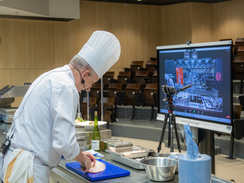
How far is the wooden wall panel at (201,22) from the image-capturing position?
36.3ft

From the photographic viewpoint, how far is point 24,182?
139cm

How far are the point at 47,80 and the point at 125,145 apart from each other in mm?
771

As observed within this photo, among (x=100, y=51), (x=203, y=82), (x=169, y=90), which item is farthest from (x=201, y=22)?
(x=100, y=51)

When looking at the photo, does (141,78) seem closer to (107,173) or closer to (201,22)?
(201,22)

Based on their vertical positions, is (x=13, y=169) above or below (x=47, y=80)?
below

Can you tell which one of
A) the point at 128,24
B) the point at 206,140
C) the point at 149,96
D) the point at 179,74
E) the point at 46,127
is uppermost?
the point at 128,24

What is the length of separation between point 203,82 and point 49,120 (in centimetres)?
138

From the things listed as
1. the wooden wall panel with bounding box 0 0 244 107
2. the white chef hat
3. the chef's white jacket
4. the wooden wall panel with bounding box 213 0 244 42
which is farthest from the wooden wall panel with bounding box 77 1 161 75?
the chef's white jacket

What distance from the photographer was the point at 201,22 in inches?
441

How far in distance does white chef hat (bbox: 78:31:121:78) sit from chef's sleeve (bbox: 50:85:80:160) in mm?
212

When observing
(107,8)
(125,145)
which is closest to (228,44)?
(125,145)

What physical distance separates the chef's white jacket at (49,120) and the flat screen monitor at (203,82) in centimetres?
125

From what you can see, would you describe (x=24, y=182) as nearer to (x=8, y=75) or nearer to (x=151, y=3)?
(x=8, y=75)

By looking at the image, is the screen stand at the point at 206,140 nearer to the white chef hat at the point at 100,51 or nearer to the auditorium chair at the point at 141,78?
the white chef hat at the point at 100,51
